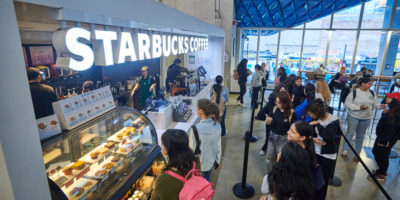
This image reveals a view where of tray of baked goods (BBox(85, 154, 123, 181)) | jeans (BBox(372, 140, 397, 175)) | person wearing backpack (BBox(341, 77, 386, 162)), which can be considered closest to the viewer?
tray of baked goods (BBox(85, 154, 123, 181))

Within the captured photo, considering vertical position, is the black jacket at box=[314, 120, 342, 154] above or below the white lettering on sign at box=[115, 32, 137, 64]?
below

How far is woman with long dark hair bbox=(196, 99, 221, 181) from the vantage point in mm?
2932

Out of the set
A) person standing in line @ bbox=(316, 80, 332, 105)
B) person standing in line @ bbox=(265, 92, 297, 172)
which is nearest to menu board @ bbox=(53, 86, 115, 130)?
person standing in line @ bbox=(265, 92, 297, 172)

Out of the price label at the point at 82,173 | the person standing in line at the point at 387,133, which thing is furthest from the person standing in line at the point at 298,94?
the price label at the point at 82,173

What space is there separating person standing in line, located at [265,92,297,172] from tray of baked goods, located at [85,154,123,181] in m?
2.27

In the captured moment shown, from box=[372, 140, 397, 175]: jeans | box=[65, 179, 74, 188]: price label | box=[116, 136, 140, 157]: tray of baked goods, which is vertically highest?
box=[116, 136, 140, 157]: tray of baked goods

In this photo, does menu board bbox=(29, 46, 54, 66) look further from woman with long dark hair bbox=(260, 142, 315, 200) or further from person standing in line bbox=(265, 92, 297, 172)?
woman with long dark hair bbox=(260, 142, 315, 200)

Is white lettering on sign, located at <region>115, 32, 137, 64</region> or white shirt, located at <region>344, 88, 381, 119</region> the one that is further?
white shirt, located at <region>344, 88, 381, 119</region>

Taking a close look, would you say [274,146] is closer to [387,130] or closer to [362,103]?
[387,130]

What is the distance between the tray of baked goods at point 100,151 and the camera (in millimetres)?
2562

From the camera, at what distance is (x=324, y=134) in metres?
3.16

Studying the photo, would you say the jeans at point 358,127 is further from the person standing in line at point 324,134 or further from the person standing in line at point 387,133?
the person standing in line at point 324,134

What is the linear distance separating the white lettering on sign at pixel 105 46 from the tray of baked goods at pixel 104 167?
1.15m

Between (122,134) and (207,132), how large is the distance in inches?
44.2
